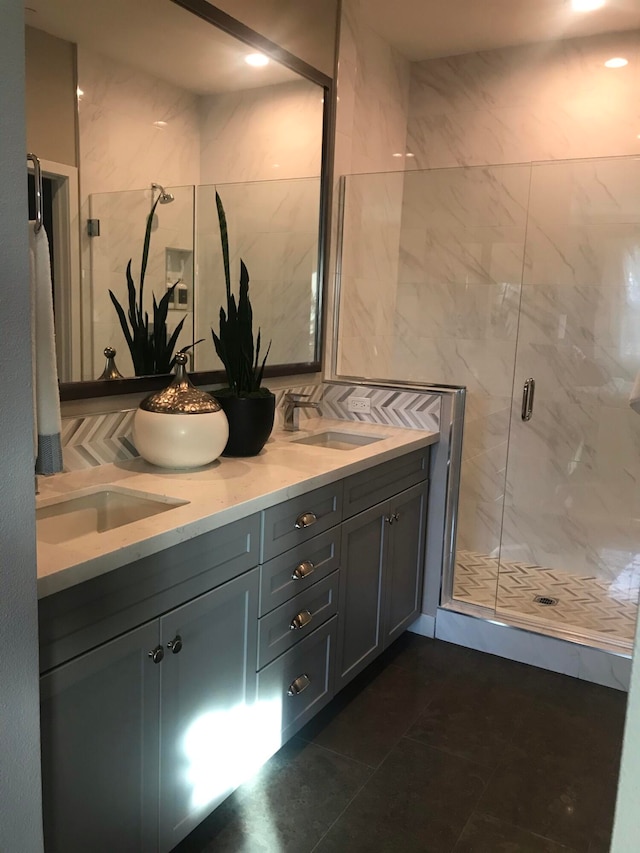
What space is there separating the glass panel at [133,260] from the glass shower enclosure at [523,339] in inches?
39.7

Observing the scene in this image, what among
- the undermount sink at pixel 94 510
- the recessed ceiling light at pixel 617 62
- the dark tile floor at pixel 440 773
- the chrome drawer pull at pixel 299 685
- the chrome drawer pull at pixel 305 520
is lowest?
the dark tile floor at pixel 440 773

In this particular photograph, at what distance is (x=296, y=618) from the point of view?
1.93 metres

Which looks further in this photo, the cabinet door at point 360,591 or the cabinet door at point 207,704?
the cabinet door at point 360,591

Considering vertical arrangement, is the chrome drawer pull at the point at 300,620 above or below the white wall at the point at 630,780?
below

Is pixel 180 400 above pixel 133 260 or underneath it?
underneath

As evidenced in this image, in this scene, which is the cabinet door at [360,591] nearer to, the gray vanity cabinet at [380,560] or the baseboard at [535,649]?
the gray vanity cabinet at [380,560]

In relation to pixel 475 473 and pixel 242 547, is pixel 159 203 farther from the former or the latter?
pixel 475 473

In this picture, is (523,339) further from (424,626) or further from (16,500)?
(16,500)

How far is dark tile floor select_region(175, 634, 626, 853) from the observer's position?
1.73 meters

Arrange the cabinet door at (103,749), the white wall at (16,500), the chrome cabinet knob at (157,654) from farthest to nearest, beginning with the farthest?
1. the chrome cabinet knob at (157,654)
2. the cabinet door at (103,749)
3. the white wall at (16,500)

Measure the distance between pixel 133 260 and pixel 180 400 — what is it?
1.44ft

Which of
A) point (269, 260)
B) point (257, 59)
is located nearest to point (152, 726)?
point (269, 260)

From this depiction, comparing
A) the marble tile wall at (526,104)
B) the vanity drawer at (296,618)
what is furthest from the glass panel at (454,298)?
the vanity drawer at (296,618)

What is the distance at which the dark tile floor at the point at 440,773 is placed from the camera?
1732 millimetres
